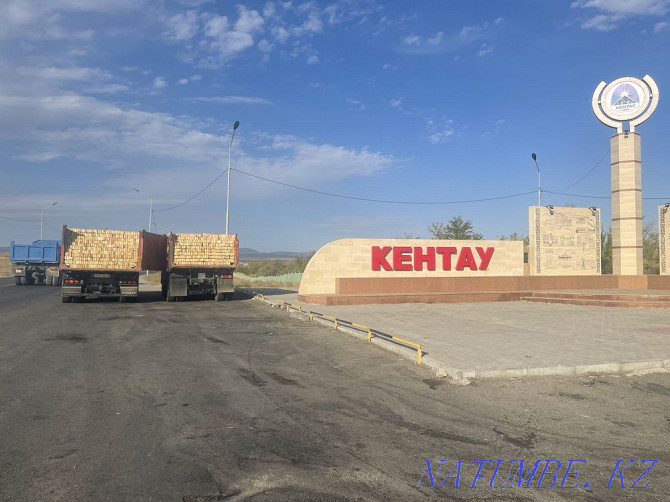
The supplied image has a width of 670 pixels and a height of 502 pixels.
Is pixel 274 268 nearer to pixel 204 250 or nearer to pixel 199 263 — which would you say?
pixel 204 250

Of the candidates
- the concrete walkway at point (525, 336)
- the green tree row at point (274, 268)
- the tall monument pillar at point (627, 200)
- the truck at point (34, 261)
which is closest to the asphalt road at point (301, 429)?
the concrete walkway at point (525, 336)

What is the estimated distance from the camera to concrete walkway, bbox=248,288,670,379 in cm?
805

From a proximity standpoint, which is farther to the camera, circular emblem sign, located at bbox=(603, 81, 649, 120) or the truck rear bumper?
circular emblem sign, located at bbox=(603, 81, 649, 120)

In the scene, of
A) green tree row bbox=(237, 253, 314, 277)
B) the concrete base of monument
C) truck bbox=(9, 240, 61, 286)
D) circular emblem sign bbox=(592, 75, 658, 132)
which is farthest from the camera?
green tree row bbox=(237, 253, 314, 277)

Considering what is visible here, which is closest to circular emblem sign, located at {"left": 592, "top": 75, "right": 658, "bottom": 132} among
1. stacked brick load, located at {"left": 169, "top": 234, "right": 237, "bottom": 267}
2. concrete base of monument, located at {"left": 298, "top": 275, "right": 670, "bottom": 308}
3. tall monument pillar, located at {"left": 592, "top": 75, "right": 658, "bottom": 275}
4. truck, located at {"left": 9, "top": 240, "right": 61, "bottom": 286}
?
tall monument pillar, located at {"left": 592, "top": 75, "right": 658, "bottom": 275}

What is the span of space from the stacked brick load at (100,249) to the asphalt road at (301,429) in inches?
428

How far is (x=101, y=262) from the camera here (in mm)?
20078

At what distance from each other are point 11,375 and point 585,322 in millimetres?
13999

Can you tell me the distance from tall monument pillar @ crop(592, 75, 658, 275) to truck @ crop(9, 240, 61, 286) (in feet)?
120

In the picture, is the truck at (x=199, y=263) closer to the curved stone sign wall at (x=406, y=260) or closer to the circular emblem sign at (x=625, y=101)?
the curved stone sign wall at (x=406, y=260)

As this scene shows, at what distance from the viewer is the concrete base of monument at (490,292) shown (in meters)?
19.8

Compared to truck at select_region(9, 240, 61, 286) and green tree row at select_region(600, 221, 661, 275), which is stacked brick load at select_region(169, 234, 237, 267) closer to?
truck at select_region(9, 240, 61, 286)

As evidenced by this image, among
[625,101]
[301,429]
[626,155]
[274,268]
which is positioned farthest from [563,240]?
[274,268]

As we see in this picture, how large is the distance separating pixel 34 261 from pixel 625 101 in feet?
130
